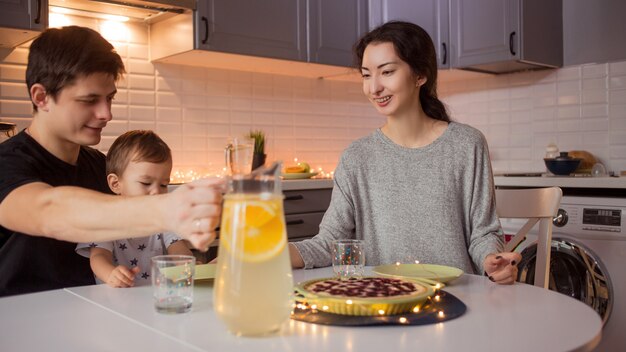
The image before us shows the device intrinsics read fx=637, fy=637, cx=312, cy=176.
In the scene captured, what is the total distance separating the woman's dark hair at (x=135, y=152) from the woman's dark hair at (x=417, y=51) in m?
0.79

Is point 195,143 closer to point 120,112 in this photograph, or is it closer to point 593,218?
point 120,112

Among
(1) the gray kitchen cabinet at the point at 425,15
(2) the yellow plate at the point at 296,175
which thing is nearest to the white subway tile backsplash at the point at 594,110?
(1) the gray kitchen cabinet at the point at 425,15

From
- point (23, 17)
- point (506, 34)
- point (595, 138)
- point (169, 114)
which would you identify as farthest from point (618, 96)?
point (23, 17)

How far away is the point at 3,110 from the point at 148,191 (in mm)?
1513

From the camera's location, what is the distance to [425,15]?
384 centimetres

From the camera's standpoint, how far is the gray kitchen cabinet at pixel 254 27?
3115 millimetres

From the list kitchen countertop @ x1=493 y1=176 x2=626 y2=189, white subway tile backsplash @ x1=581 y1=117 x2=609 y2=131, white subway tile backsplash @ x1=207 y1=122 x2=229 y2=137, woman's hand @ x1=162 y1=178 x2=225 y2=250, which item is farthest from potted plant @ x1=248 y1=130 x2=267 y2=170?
woman's hand @ x1=162 y1=178 x2=225 y2=250

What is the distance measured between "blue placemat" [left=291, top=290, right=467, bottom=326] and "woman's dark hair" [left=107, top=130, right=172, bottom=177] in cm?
85

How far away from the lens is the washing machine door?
2.83 metres

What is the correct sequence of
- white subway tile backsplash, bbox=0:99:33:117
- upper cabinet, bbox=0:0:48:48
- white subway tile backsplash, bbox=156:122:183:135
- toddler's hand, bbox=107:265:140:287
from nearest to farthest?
toddler's hand, bbox=107:265:140:287 < upper cabinet, bbox=0:0:48:48 < white subway tile backsplash, bbox=0:99:33:117 < white subway tile backsplash, bbox=156:122:183:135

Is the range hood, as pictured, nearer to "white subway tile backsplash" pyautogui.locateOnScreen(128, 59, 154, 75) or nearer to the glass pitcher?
"white subway tile backsplash" pyautogui.locateOnScreen(128, 59, 154, 75)

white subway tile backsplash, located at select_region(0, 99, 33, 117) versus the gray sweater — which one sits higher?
white subway tile backsplash, located at select_region(0, 99, 33, 117)

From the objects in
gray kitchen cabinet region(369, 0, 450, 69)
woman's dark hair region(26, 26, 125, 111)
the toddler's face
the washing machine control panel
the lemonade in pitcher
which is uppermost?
gray kitchen cabinet region(369, 0, 450, 69)

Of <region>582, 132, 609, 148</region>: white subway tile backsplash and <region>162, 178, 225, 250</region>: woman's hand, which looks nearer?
<region>162, 178, 225, 250</region>: woman's hand
